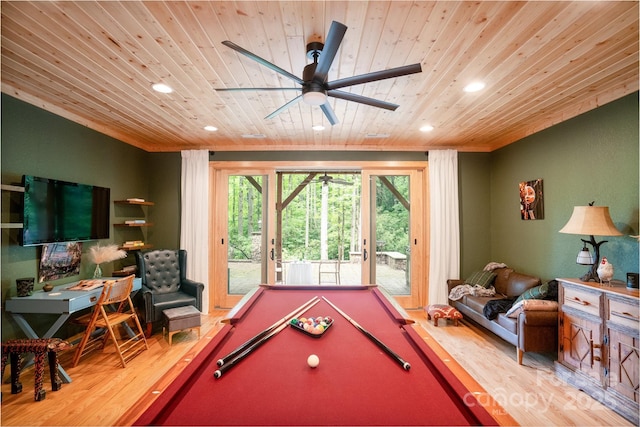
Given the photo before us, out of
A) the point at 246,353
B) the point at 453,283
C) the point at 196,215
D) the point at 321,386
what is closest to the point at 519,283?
the point at 453,283

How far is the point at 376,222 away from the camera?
195 inches

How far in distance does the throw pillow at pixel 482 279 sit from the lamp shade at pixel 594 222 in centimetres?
161

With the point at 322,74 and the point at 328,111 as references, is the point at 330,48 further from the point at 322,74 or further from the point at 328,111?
the point at 328,111

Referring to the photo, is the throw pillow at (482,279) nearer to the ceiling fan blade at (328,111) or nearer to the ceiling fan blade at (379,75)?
the ceiling fan blade at (328,111)

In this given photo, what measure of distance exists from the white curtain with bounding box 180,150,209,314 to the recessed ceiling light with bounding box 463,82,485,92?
378 centimetres

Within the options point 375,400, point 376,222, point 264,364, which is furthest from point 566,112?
point 264,364

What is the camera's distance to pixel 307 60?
2.20m

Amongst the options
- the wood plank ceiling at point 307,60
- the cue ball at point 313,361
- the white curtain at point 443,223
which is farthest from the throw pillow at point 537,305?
the cue ball at point 313,361

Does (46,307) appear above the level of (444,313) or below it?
above

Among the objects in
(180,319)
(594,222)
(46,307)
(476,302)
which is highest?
(594,222)

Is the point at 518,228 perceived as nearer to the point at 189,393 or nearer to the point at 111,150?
the point at 189,393

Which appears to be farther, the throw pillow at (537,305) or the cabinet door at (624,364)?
the throw pillow at (537,305)

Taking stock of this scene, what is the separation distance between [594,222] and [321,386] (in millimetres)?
2841

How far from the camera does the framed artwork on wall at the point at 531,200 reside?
12.3ft
